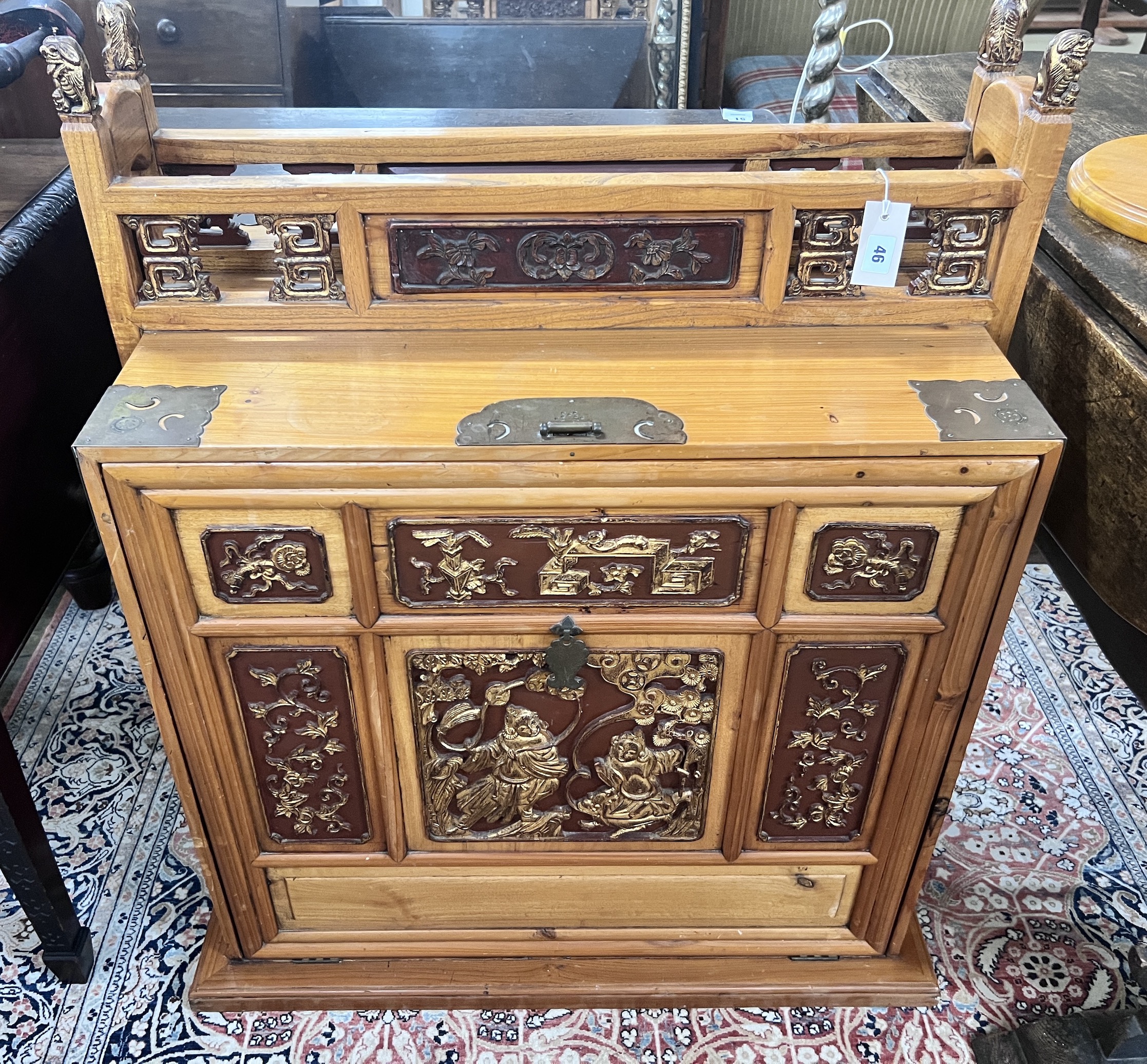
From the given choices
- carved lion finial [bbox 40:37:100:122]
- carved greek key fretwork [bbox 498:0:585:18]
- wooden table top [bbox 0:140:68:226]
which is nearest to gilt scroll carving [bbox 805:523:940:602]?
carved lion finial [bbox 40:37:100:122]

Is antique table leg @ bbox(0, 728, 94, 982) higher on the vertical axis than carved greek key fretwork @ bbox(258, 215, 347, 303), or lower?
lower

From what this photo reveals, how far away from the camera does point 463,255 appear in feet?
3.35

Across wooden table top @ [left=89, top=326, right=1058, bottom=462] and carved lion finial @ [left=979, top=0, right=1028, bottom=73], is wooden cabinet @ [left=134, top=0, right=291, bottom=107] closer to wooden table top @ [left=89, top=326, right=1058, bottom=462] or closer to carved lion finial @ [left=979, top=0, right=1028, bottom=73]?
wooden table top @ [left=89, top=326, right=1058, bottom=462]

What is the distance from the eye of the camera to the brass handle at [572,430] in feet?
2.99

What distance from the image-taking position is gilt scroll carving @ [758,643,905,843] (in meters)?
1.05

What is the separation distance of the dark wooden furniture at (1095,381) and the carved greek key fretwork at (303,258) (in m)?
0.80

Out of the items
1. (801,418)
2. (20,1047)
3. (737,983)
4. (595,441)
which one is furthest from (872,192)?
(20,1047)

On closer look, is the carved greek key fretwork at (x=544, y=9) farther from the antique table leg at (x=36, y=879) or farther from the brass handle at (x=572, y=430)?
the antique table leg at (x=36, y=879)

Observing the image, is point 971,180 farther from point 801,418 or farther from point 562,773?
point 562,773

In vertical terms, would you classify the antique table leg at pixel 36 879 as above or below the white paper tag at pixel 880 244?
below

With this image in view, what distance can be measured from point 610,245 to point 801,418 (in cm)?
27

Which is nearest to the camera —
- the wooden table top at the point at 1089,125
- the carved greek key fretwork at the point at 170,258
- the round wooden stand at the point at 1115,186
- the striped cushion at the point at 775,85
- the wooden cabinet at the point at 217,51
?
the carved greek key fretwork at the point at 170,258

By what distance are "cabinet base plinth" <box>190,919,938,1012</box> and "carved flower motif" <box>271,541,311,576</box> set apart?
0.64m

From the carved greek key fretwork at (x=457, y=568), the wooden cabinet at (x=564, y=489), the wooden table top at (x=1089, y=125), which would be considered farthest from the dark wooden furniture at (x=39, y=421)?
the wooden table top at (x=1089, y=125)
